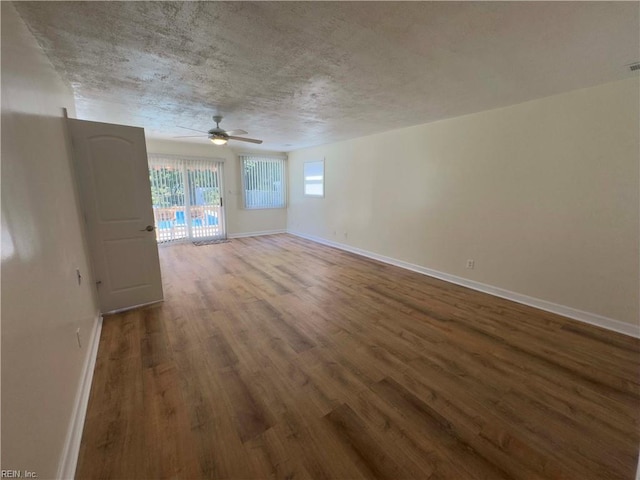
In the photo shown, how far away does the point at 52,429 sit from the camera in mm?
1182

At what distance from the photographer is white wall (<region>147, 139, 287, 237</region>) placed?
5930 mm

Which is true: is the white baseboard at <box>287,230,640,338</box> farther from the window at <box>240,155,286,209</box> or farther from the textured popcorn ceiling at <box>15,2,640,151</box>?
the window at <box>240,155,286,209</box>

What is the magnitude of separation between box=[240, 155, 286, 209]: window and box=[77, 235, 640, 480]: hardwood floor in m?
4.41

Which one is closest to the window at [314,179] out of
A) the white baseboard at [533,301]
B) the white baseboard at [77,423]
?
the white baseboard at [533,301]

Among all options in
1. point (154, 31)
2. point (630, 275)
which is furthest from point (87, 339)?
point (630, 275)

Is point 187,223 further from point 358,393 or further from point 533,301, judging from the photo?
point 533,301

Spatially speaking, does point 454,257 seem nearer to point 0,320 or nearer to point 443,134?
point 443,134

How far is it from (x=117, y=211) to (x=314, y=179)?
14.7ft

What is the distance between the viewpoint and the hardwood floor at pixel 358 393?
4.50 ft

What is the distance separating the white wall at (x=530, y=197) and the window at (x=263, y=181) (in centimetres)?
336

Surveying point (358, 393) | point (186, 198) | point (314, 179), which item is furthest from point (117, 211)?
point (314, 179)

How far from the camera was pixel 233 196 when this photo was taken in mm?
6941

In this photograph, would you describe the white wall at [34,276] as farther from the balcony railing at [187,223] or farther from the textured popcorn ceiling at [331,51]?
the balcony railing at [187,223]

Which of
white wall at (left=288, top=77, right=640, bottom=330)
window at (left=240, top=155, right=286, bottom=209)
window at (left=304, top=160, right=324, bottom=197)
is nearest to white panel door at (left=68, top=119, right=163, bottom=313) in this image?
white wall at (left=288, top=77, right=640, bottom=330)
